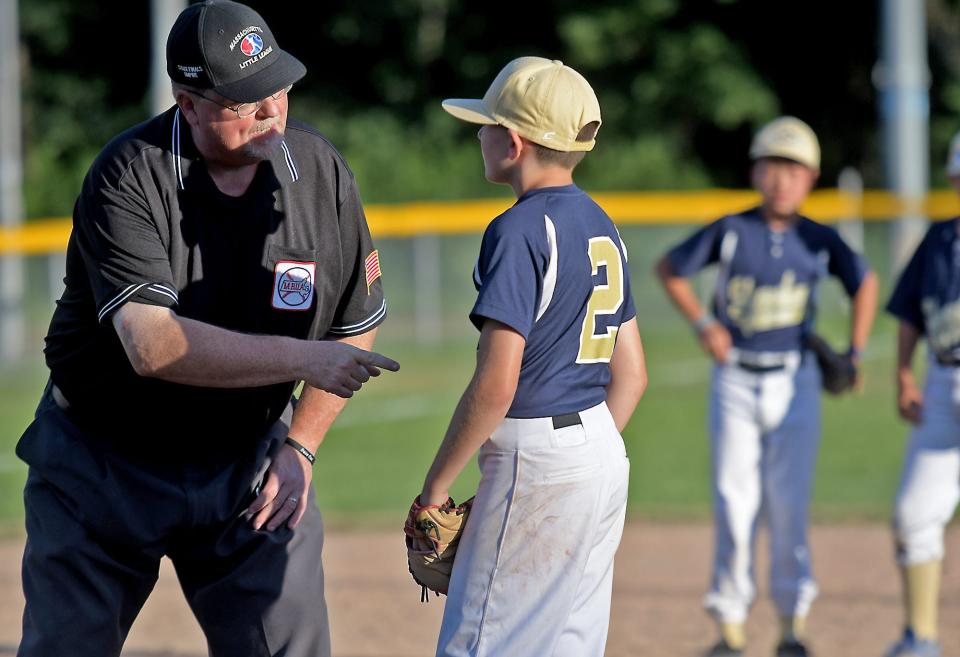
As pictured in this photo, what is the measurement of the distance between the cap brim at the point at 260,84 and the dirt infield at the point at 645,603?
3.14 m

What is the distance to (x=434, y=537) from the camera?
3.57 metres

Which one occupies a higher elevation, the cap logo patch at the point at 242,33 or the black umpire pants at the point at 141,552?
the cap logo patch at the point at 242,33

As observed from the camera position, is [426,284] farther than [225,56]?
Yes

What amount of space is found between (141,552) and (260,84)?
120cm

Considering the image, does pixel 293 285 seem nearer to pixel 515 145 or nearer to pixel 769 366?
pixel 515 145

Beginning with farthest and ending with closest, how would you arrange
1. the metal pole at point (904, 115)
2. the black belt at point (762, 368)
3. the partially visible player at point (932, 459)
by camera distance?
1. the metal pole at point (904, 115)
2. the black belt at point (762, 368)
3. the partially visible player at point (932, 459)

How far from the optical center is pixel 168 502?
11.7 ft

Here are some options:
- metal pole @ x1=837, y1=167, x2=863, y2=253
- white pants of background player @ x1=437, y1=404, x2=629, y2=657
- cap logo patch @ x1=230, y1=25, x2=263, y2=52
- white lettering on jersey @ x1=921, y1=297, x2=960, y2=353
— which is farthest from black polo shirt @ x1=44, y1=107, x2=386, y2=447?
metal pole @ x1=837, y1=167, x2=863, y2=253

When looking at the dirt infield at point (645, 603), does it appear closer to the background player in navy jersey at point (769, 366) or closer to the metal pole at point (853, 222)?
the background player in navy jersey at point (769, 366)

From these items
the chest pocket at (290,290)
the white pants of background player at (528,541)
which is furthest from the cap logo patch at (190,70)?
the white pants of background player at (528,541)

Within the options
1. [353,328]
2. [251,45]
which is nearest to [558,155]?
[353,328]

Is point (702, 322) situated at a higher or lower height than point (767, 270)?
lower

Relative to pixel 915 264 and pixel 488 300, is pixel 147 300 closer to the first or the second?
pixel 488 300

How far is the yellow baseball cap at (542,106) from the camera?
11.6ft
